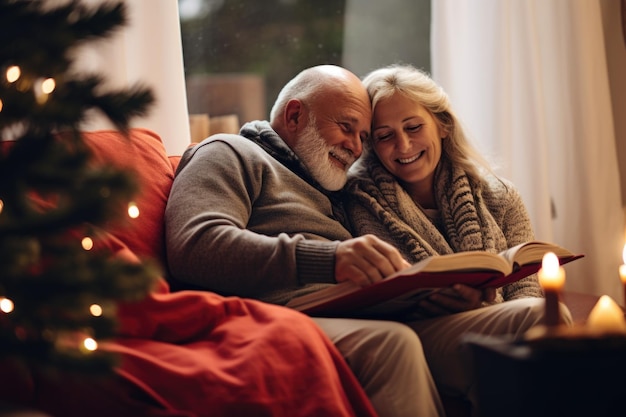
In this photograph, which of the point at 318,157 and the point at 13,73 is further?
the point at 318,157

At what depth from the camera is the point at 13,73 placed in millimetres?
1257

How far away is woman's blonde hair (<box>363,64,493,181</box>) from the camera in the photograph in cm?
244

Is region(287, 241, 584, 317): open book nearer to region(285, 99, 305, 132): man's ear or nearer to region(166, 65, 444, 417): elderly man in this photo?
region(166, 65, 444, 417): elderly man

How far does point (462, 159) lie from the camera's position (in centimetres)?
248

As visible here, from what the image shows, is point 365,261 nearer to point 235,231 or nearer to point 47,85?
point 235,231

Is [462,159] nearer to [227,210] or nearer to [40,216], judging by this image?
[227,210]

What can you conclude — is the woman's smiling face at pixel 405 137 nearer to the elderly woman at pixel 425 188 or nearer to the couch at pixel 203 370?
the elderly woman at pixel 425 188

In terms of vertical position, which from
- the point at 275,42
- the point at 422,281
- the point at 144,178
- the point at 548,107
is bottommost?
the point at 422,281

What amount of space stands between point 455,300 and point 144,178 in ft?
2.62

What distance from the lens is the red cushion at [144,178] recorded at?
1.93 m

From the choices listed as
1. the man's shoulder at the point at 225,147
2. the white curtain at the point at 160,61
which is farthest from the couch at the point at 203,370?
the white curtain at the point at 160,61

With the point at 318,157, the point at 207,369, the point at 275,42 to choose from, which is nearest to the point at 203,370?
the point at 207,369

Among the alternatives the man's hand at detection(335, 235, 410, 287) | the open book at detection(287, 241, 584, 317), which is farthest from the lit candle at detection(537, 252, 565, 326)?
the man's hand at detection(335, 235, 410, 287)

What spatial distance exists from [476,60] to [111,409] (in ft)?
7.45
